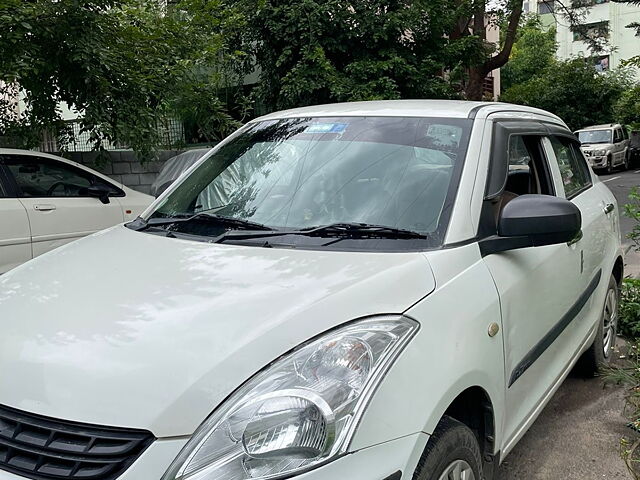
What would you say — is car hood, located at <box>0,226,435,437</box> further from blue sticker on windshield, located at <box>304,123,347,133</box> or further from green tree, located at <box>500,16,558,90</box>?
green tree, located at <box>500,16,558,90</box>

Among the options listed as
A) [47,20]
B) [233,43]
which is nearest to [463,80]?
[233,43]

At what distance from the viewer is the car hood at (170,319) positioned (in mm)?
1556

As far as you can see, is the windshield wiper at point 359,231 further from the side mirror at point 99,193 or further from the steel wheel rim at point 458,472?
the side mirror at point 99,193

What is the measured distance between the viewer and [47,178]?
6363 mm

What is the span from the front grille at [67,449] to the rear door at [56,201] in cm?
470

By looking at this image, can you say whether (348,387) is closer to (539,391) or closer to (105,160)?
(539,391)

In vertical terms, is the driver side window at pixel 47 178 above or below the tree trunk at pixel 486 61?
below

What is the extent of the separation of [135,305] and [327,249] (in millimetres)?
712

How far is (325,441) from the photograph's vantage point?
158cm

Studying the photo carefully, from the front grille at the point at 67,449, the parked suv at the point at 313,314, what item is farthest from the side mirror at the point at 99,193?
the front grille at the point at 67,449

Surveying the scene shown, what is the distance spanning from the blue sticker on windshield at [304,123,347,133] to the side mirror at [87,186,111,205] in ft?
13.9

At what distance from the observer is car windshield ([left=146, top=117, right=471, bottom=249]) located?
98.0 inches

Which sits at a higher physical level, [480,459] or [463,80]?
[463,80]

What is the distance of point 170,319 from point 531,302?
5.16 ft
